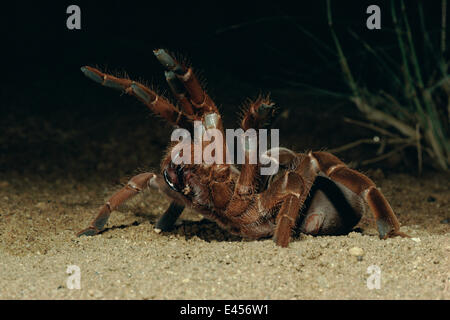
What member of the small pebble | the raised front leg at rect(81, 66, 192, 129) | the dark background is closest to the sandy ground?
the small pebble

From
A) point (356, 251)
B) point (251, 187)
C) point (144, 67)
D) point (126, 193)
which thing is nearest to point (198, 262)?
point (251, 187)

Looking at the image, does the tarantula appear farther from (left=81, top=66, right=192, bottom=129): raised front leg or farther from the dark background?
the dark background

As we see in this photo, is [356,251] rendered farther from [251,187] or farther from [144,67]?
[144,67]

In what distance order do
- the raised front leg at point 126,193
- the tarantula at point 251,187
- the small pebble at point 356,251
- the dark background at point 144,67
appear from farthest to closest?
the dark background at point 144,67
the raised front leg at point 126,193
the tarantula at point 251,187
the small pebble at point 356,251

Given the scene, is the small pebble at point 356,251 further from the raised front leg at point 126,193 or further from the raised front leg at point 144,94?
the raised front leg at point 126,193

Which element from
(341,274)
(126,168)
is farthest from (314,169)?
(126,168)

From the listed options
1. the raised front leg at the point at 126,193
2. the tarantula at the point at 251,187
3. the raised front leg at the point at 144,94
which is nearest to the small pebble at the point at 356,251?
the tarantula at the point at 251,187
